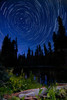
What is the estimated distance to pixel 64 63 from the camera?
25.5m

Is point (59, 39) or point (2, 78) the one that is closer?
point (2, 78)

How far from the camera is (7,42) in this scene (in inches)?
1199

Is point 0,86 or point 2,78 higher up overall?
point 2,78

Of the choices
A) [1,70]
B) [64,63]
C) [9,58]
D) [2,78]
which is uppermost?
[9,58]

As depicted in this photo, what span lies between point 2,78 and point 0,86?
0.36 meters

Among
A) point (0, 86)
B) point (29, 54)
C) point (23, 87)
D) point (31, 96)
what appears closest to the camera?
point (31, 96)

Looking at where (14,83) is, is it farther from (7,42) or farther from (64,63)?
(7,42)

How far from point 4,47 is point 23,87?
26.1 metres

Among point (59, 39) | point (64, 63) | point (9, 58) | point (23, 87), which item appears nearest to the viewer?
point (23, 87)

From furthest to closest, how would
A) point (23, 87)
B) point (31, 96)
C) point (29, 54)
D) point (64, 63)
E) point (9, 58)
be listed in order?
1. point (29, 54)
2. point (9, 58)
3. point (64, 63)
4. point (23, 87)
5. point (31, 96)

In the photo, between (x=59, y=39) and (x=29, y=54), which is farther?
(x=29, y=54)

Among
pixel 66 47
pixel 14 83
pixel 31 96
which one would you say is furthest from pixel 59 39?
pixel 31 96

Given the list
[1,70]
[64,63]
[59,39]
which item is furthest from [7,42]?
[1,70]

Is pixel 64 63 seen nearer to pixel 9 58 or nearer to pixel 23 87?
pixel 9 58
